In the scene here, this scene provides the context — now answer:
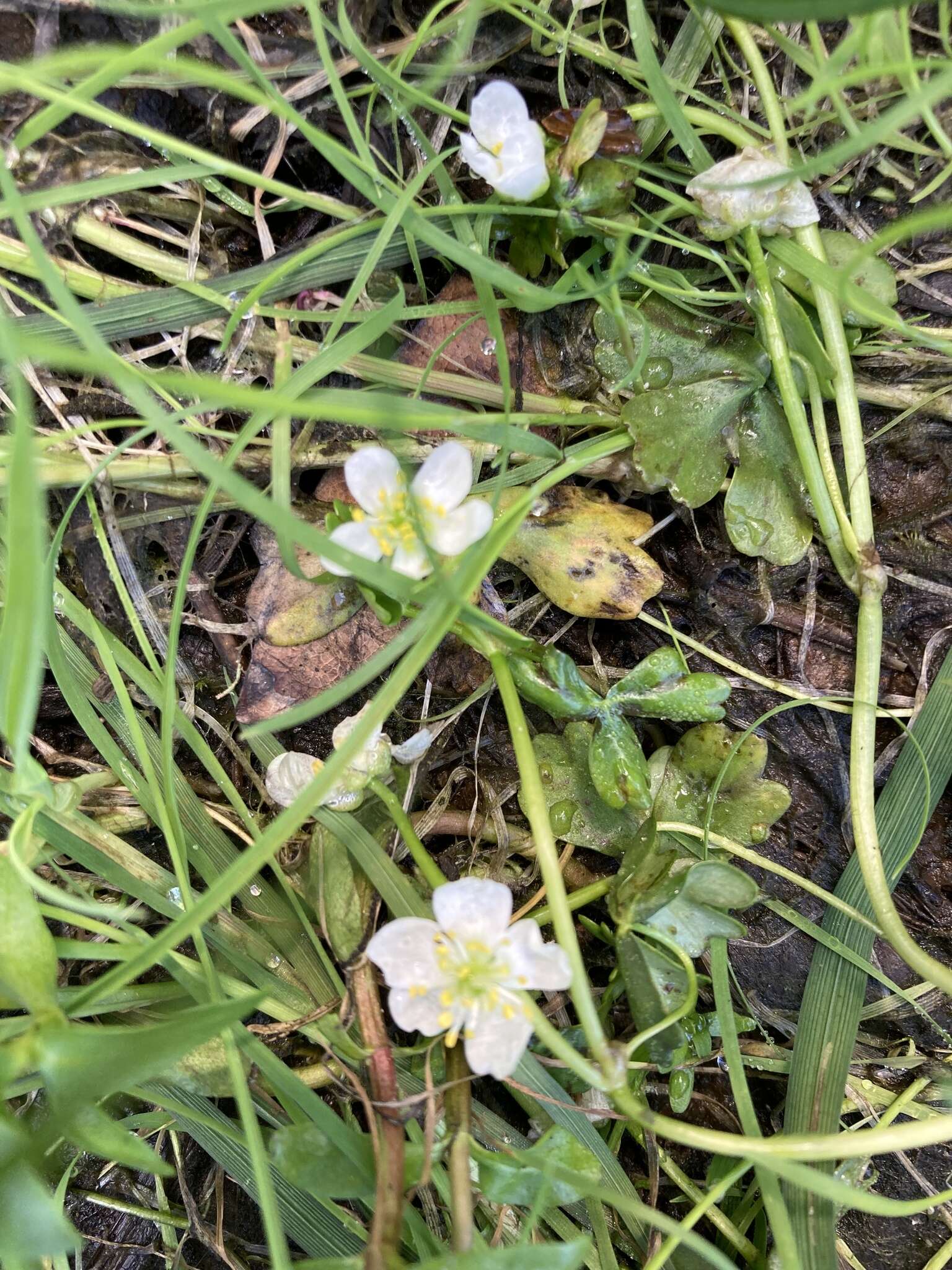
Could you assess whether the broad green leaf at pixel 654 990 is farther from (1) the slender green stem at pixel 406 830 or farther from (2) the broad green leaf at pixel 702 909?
(1) the slender green stem at pixel 406 830

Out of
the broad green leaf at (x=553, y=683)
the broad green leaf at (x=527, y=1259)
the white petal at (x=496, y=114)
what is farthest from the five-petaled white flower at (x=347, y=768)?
the white petal at (x=496, y=114)

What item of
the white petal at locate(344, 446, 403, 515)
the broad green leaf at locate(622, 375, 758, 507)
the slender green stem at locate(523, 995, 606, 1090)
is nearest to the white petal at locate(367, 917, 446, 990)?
the slender green stem at locate(523, 995, 606, 1090)

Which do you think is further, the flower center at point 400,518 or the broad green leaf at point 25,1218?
the flower center at point 400,518

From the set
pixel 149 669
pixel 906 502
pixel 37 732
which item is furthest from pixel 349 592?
pixel 906 502

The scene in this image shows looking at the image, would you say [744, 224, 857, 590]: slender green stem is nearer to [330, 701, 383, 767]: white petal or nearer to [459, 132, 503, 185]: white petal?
[459, 132, 503, 185]: white petal

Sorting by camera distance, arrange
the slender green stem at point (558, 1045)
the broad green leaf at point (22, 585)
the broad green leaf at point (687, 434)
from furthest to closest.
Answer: the broad green leaf at point (687, 434) < the slender green stem at point (558, 1045) < the broad green leaf at point (22, 585)

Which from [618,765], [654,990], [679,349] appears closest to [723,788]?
[618,765]

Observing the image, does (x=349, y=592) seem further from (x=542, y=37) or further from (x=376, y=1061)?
(x=542, y=37)
